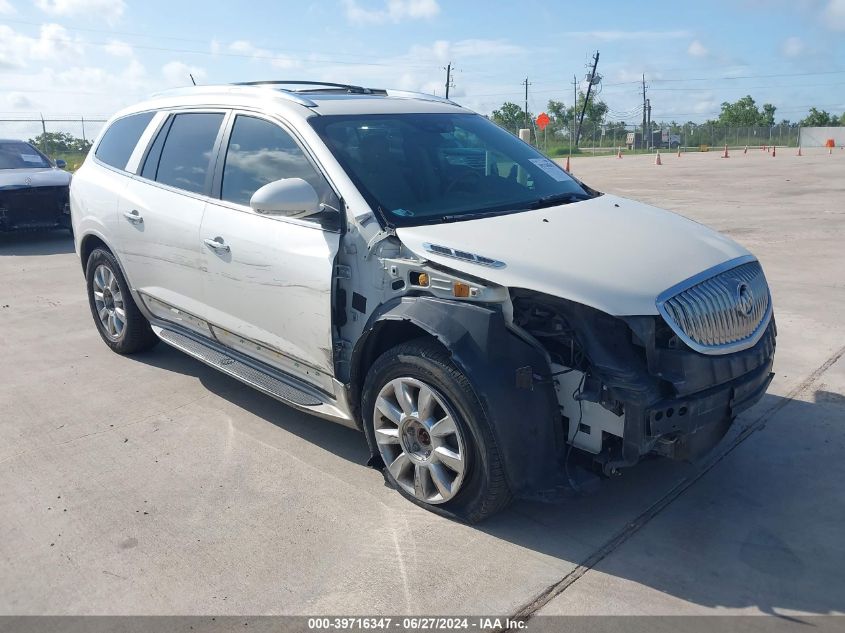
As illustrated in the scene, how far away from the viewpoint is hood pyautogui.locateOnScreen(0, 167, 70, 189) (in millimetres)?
11656

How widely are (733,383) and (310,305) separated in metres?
2.02

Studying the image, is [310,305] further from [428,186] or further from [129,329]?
[129,329]

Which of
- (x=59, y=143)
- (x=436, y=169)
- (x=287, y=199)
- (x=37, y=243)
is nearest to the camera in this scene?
(x=287, y=199)

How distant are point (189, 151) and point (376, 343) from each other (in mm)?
2116

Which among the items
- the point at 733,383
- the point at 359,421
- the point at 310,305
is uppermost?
the point at 310,305

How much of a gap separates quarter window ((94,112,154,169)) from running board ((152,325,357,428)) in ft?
4.54

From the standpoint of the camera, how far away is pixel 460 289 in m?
3.46

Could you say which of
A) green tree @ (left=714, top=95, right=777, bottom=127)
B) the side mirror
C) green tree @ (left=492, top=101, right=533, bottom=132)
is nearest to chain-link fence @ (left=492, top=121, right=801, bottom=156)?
green tree @ (left=492, top=101, right=533, bottom=132)

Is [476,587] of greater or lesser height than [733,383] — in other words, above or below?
below

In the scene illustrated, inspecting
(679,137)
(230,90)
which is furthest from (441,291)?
(679,137)

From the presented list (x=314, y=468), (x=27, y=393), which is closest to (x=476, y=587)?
(x=314, y=468)

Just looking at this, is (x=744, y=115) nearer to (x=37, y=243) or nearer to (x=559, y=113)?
(x=559, y=113)

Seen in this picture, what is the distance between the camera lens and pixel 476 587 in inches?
124

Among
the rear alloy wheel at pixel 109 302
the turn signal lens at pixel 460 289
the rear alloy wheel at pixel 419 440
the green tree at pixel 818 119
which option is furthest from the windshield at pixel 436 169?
the green tree at pixel 818 119
